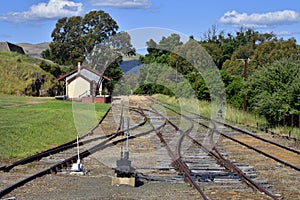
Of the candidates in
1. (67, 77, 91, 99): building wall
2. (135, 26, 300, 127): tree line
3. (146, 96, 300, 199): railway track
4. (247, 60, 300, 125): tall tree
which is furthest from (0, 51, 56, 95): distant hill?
(146, 96, 300, 199): railway track

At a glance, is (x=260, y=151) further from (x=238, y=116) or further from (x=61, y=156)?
(x=238, y=116)

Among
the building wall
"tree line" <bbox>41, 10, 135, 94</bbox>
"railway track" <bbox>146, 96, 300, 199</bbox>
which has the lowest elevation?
"railway track" <bbox>146, 96, 300, 199</bbox>

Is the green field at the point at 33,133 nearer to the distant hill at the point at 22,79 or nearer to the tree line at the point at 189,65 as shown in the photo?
the tree line at the point at 189,65

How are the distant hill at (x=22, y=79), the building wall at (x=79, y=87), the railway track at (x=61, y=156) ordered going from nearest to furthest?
the railway track at (x=61, y=156) → the building wall at (x=79, y=87) → the distant hill at (x=22, y=79)

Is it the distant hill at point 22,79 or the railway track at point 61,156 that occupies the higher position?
the distant hill at point 22,79

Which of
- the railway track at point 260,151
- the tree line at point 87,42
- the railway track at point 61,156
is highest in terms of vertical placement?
the tree line at point 87,42

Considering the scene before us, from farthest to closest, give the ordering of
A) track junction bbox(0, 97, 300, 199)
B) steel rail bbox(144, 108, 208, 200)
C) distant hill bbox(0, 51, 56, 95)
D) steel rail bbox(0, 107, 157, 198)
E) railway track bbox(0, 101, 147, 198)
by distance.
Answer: distant hill bbox(0, 51, 56, 95) → railway track bbox(0, 101, 147, 198) → track junction bbox(0, 97, 300, 199) → steel rail bbox(144, 108, 208, 200) → steel rail bbox(0, 107, 157, 198)

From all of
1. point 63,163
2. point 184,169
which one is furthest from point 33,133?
point 184,169

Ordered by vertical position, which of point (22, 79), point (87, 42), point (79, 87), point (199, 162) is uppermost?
point (87, 42)

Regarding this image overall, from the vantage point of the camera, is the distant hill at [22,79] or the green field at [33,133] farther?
the distant hill at [22,79]

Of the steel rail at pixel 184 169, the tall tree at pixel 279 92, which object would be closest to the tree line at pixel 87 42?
the tall tree at pixel 279 92

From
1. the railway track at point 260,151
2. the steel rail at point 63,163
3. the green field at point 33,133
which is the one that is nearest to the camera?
the steel rail at point 63,163

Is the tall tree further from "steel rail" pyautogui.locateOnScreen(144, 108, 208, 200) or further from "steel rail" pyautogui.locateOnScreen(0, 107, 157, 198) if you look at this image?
"steel rail" pyautogui.locateOnScreen(144, 108, 208, 200)

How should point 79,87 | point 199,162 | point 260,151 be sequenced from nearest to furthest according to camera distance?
1. point 199,162
2. point 260,151
3. point 79,87
